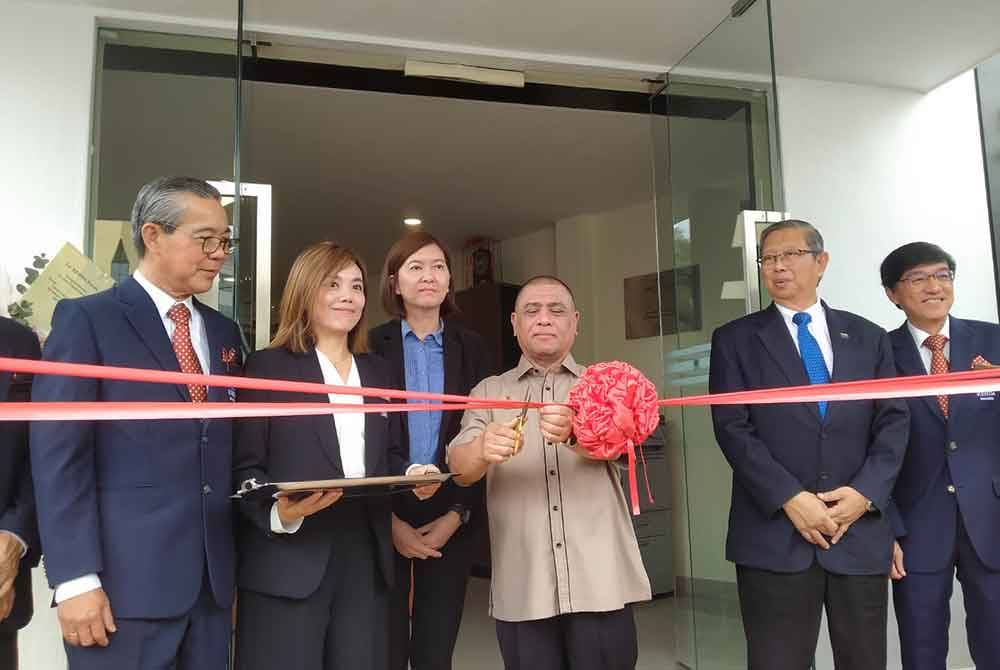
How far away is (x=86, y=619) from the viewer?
1665 millimetres

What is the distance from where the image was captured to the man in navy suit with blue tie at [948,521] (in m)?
2.60

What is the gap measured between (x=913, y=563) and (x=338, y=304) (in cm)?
205

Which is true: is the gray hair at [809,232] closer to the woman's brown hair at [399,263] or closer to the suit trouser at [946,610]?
the suit trouser at [946,610]

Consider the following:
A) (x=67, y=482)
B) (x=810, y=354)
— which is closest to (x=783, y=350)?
(x=810, y=354)

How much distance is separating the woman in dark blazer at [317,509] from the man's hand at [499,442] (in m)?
0.33

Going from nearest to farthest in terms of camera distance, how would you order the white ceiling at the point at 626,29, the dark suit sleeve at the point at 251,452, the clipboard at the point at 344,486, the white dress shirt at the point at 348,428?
the clipboard at the point at 344,486
the dark suit sleeve at the point at 251,452
the white dress shirt at the point at 348,428
the white ceiling at the point at 626,29

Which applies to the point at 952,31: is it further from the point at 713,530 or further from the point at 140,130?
the point at 140,130

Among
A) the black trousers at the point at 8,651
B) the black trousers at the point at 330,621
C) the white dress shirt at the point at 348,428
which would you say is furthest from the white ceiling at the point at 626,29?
the black trousers at the point at 8,651

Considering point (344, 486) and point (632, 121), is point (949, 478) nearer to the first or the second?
point (344, 486)

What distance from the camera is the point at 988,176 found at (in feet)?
14.2

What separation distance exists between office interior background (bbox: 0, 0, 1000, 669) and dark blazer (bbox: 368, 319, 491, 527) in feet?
2.22

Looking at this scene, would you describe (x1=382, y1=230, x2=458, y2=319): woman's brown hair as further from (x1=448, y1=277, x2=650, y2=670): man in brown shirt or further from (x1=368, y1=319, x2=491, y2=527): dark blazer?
(x1=448, y1=277, x2=650, y2=670): man in brown shirt

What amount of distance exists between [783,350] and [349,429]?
54.3 inches

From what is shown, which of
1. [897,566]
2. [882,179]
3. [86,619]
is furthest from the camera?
[882,179]
